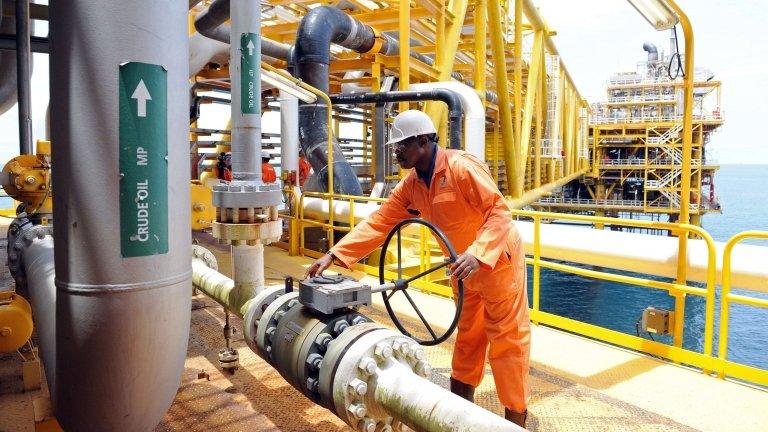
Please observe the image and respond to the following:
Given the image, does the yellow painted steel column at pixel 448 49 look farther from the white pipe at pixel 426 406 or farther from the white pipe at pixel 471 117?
the white pipe at pixel 426 406

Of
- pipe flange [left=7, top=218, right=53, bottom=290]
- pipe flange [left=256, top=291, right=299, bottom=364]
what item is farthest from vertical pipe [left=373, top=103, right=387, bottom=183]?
pipe flange [left=256, top=291, right=299, bottom=364]

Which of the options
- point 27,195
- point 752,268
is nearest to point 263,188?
point 27,195

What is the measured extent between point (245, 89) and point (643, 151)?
37208 mm

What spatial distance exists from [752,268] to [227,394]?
347cm

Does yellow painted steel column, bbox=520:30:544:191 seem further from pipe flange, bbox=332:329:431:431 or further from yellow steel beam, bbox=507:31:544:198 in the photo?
pipe flange, bbox=332:329:431:431

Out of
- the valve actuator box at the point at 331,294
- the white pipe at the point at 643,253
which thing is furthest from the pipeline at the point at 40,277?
the white pipe at the point at 643,253

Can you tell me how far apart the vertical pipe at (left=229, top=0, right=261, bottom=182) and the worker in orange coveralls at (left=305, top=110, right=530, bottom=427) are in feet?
2.18

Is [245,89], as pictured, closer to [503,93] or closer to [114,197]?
[114,197]

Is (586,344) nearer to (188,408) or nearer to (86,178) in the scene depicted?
(188,408)

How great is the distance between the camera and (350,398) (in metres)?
1.90

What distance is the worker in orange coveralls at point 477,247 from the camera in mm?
2576

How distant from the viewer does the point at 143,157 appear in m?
1.60

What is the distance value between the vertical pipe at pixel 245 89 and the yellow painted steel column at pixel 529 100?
1150cm

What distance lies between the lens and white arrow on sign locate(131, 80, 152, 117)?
1.56m
